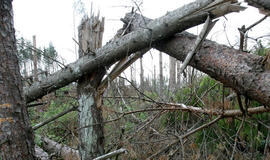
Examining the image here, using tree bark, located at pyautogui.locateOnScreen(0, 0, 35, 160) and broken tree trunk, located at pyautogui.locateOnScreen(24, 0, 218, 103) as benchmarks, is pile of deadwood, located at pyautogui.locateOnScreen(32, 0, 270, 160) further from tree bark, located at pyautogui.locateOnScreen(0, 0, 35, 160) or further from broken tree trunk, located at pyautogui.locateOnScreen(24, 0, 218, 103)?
tree bark, located at pyautogui.locateOnScreen(0, 0, 35, 160)

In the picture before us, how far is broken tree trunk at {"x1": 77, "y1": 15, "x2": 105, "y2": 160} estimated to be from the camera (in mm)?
2080

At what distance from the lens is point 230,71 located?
1.28 meters

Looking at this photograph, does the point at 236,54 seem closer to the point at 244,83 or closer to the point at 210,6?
the point at 244,83

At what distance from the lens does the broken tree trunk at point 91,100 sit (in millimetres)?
2080

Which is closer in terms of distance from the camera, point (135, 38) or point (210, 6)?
point (210, 6)

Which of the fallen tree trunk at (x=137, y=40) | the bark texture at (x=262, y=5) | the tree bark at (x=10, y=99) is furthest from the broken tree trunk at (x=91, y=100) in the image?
the bark texture at (x=262, y=5)

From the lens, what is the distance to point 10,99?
1.25 meters

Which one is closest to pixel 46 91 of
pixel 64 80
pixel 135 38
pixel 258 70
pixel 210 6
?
pixel 64 80

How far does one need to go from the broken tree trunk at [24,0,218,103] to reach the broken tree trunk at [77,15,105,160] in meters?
0.15

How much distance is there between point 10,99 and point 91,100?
934 millimetres

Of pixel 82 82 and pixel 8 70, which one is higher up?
pixel 8 70

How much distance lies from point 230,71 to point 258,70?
167 millimetres

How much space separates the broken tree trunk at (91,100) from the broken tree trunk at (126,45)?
148 millimetres

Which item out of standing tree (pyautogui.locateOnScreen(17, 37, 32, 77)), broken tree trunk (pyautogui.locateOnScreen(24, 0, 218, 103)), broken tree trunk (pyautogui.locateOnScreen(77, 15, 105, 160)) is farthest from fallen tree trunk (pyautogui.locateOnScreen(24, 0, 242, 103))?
standing tree (pyautogui.locateOnScreen(17, 37, 32, 77))
